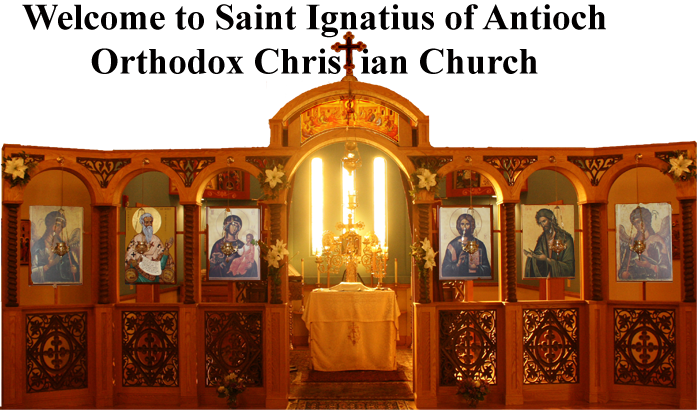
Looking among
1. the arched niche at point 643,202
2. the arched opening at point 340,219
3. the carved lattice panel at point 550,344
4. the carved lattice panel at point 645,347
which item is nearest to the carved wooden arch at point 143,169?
the arched opening at point 340,219

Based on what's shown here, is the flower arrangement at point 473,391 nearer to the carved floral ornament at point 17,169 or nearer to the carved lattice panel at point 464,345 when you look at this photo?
the carved lattice panel at point 464,345

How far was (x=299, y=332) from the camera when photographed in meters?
10.6

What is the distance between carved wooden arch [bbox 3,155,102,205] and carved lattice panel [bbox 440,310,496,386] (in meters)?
4.52

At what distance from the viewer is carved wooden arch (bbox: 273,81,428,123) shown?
21.7ft

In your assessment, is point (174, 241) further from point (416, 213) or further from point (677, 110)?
point (677, 110)

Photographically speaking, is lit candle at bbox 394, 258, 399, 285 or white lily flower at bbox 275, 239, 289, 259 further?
lit candle at bbox 394, 258, 399, 285

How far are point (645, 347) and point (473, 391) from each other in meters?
2.13

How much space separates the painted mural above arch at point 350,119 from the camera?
693 cm

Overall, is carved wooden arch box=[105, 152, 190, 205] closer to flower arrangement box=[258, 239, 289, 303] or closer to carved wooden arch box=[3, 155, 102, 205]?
carved wooden arch box=[3, 155, 102, 205]

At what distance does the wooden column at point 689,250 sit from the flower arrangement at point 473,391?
258cm

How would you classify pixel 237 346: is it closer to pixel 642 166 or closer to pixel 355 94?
pixel 355 94

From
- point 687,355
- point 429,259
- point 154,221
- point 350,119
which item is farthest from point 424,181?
point 687,355

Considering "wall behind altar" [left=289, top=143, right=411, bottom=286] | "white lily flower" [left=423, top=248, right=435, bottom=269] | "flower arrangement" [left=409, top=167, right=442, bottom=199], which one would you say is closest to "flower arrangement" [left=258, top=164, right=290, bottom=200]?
"flower arrangement" [left=409, top=167, right=442, bottom=199]

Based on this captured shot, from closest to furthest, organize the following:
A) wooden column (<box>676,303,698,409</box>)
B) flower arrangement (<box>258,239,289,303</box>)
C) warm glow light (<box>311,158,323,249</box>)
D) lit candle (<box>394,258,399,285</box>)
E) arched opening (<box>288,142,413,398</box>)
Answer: wooden column (<box>676,303,698,409</box>) → flower arrangement (<box>258,239,289,303</box>) → lit candle (<box>394,258,399,285</box>) → arched opening (<box>288,142,413,398</box>) → warm glow light (<box>311,158,323,249</box>)
